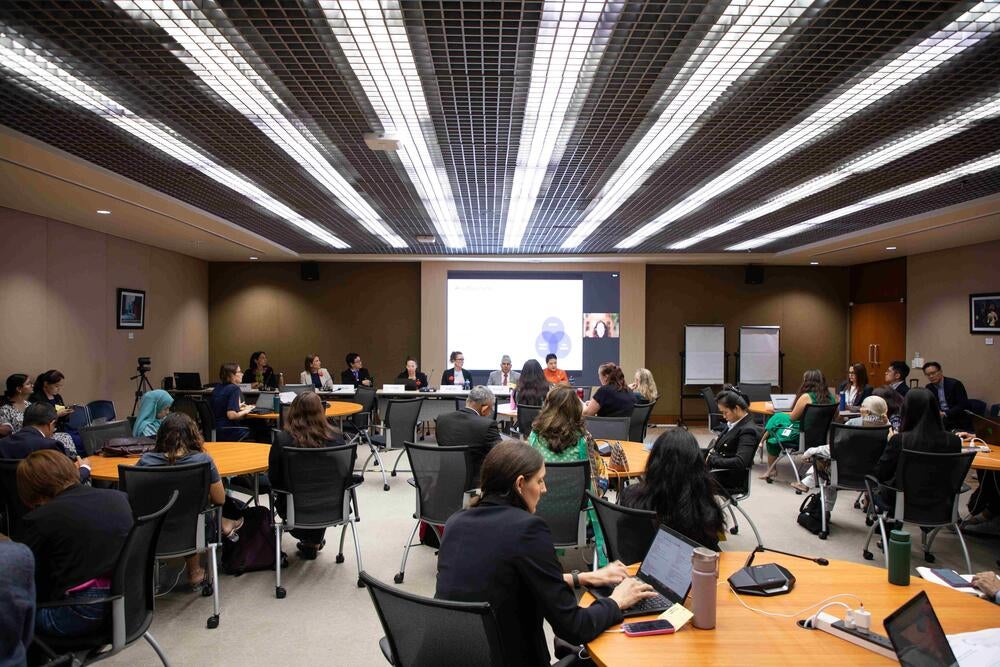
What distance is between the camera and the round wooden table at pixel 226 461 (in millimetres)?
3932

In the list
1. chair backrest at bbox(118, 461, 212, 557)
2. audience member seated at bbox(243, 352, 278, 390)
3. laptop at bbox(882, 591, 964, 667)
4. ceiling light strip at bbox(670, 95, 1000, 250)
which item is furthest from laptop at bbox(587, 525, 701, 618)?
audience member seated at bbox(243, 352, 278, 390)

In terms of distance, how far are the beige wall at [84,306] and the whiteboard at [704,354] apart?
936 cm

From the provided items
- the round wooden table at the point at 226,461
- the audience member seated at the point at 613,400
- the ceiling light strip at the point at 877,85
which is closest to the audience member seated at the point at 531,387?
the audience member seated at the point at 613,400

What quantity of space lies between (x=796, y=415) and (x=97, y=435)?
663 cm

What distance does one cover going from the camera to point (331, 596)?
3.98m

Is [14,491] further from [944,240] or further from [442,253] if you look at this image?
[944,240]

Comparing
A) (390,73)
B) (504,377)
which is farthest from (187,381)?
(390,73)

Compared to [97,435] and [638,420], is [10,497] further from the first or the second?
[638,420]

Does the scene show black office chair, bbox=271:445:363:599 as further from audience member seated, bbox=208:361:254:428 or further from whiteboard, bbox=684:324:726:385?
whiteboard, bbox=684:324:726:385

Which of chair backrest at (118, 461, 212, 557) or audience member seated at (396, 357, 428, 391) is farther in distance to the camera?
audience member seated at (396, 357, 428, 391)

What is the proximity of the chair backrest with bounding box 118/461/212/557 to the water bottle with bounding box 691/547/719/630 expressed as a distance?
268 centimetres

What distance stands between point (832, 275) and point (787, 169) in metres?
7.79

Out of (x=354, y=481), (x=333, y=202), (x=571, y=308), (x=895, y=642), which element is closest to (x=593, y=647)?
(x=895, y=642)

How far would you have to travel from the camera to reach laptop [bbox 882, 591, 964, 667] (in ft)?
5.09
